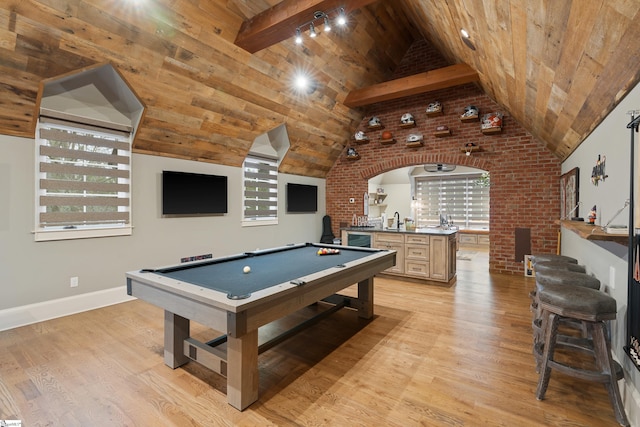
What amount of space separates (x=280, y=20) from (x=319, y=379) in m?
3.64

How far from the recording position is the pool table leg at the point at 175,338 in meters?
2.43

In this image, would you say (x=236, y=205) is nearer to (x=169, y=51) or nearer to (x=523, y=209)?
(x=169, y=51)

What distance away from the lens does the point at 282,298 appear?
6.63 feet

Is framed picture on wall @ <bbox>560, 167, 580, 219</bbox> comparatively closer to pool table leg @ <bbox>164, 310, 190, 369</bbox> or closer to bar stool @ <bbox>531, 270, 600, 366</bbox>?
bar stool @ <bbox>531, 270, 600, 366</bbox>

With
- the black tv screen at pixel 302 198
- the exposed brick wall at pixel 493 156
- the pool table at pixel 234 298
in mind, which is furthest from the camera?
the black tv screen at pixel 302 198

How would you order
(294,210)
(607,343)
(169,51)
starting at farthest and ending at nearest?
(294,210) < (169,51) < (607,343)

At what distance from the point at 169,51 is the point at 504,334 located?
15.9 feet

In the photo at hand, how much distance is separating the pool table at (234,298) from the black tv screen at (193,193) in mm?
2088

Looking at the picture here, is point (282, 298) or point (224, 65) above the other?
point (224, 65)

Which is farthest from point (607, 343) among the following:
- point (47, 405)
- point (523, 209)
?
point (523, 209)

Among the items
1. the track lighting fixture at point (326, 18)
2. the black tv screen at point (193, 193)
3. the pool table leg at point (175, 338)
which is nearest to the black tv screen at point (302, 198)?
the black tv screen at point (193, 193)

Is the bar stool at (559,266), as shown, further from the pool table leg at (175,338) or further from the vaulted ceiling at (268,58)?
the pool table leg at (175,338)

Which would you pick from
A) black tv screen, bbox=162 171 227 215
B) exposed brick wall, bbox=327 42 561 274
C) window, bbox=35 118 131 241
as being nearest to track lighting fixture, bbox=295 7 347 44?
black tv screen, bbox=162 171 227 215

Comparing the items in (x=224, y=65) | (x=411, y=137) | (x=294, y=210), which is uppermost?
(x=224, y=65)
